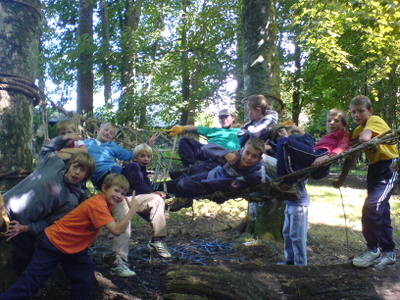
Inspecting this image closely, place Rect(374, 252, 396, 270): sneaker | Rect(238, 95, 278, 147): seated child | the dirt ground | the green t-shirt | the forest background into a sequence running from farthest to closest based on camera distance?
the forest background, the green t-shirt, Rect(238, 95, 278, 147): seated child, Rect(374, 252, 396, 270): sneaker, the dirt ground

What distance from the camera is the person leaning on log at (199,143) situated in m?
3.58

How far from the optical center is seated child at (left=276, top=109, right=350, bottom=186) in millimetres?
2896

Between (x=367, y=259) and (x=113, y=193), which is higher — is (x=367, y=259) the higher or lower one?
the lower one

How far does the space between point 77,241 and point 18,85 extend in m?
1.03

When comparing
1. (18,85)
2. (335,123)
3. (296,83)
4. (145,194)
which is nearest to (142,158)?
(145,194)

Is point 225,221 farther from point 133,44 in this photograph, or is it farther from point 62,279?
point 133,44

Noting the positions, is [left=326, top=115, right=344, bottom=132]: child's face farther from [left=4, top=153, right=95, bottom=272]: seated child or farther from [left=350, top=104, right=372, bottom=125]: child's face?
[left=4, top=153, right=95, bottom=272]: seated child

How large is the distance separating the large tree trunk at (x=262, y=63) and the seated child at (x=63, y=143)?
240 centimetres

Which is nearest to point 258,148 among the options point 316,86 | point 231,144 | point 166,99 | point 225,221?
point 231,144

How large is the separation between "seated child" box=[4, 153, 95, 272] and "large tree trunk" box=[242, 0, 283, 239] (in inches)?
103

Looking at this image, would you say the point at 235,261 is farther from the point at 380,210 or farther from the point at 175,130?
the point at 380,210

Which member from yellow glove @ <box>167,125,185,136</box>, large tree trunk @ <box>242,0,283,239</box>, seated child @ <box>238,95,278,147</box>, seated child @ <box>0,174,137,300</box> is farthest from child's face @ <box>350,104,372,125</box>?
seated child @ <box>0,174,137,300</box>

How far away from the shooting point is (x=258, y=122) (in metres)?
3.39

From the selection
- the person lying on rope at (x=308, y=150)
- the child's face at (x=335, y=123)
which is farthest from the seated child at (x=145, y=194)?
the child's face at (x=335, y=123)
